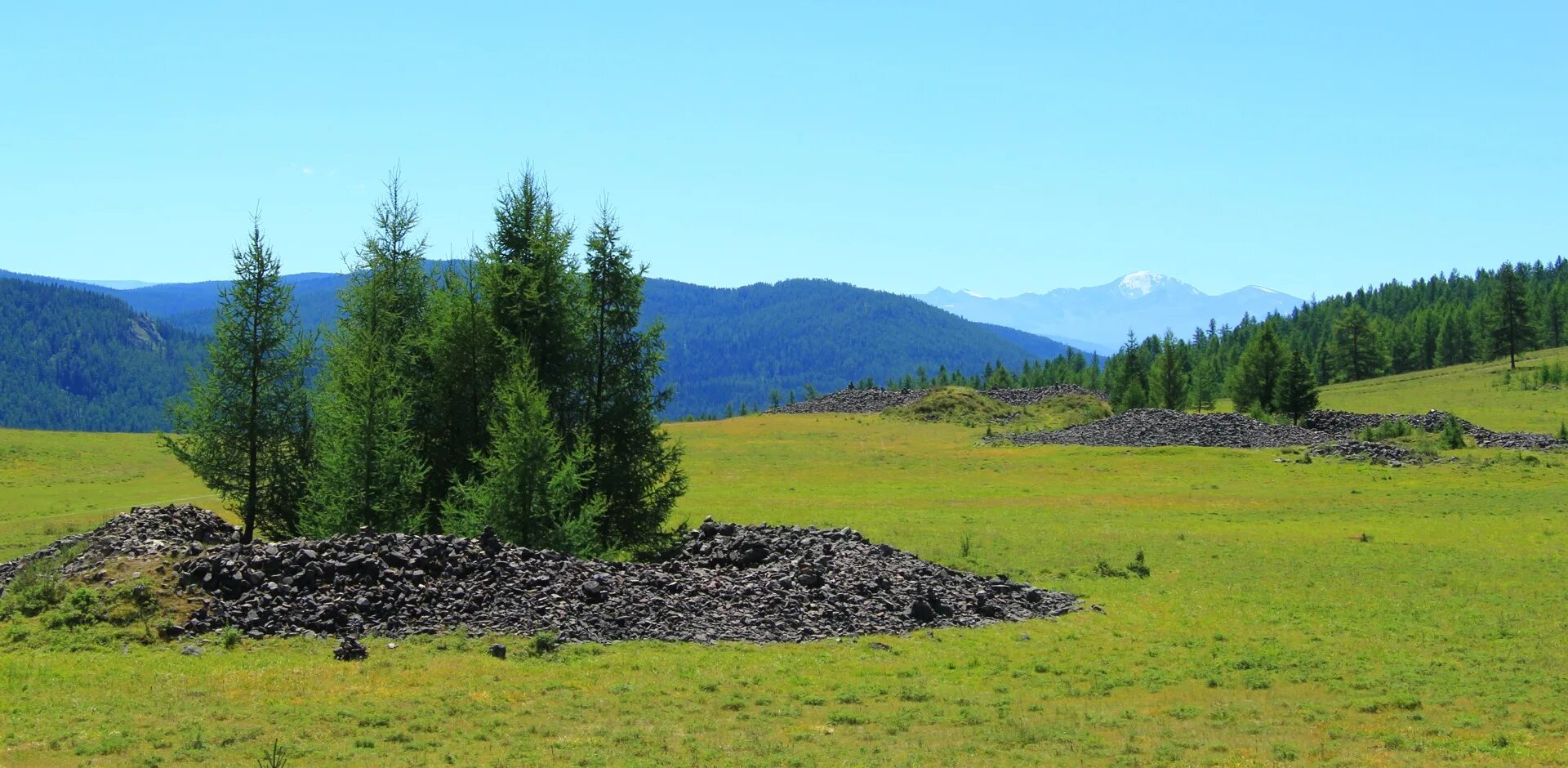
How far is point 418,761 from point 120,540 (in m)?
14.5

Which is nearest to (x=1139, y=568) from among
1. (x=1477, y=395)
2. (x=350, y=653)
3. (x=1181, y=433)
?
(x=350, y=653)

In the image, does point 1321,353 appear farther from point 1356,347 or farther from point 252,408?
point 252,408

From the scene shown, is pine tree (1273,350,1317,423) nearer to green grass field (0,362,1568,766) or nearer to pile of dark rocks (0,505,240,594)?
green grass field (0,362,1568,766)

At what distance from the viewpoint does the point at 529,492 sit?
1117 inches

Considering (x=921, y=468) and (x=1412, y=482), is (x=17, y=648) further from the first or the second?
(x=1412, y=482)

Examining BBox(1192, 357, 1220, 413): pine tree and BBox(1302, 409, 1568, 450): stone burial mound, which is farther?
BBox(1192, 357, 1220, 413): pine tree

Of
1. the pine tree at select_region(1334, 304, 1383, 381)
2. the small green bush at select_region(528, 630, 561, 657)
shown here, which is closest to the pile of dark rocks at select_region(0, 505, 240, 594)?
the small green bush at select_region(528, 630, 561, 657)

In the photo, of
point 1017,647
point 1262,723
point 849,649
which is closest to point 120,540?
point 849,649

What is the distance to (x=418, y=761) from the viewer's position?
13.7 metres

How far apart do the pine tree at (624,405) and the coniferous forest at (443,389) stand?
0.06m

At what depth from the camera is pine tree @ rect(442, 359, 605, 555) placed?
92.0ft

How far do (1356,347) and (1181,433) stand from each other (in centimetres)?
7811

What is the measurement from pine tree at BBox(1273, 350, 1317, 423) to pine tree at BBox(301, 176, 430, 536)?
7122cm

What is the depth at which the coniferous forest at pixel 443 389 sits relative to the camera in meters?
30.4
